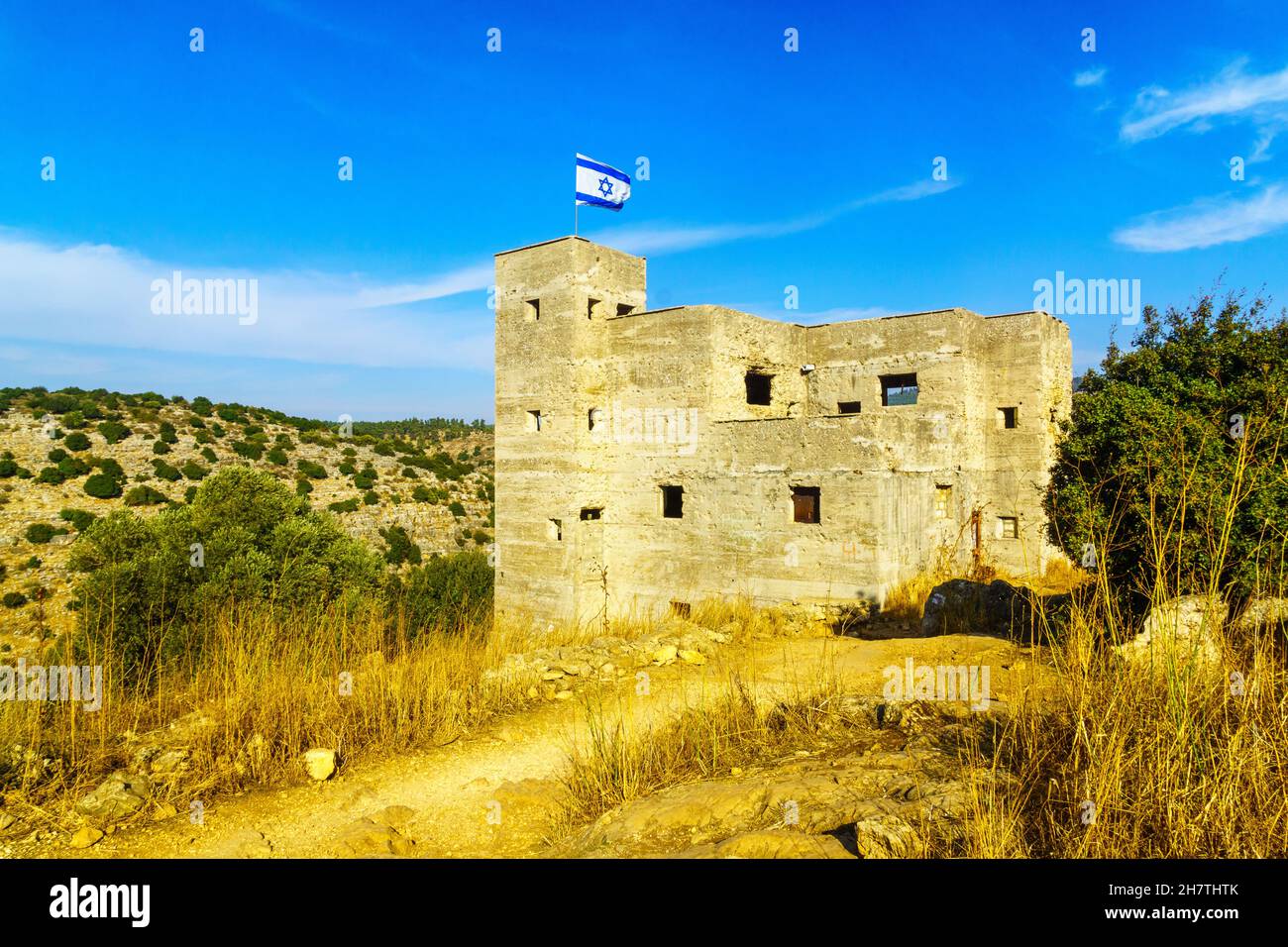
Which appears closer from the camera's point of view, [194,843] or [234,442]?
[194,843]

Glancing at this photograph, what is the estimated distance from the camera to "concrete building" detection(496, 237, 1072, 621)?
16.0 meters

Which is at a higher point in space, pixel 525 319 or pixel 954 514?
pixel 525 319

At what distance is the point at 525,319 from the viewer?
65.6 ft

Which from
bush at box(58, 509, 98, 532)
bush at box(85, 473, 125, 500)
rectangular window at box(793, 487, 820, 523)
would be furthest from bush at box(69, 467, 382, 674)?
bush at box(85, 473, 125, 500)

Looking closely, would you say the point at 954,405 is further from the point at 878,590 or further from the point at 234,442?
the point at 234,442

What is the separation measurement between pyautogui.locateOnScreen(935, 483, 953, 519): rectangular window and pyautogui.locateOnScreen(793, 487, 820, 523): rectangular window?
135 inches

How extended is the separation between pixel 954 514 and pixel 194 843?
17060mm

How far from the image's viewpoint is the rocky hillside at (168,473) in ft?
109

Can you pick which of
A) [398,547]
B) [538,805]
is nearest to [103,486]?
[398,547]

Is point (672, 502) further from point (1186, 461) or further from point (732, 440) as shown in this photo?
point (1186, 461)

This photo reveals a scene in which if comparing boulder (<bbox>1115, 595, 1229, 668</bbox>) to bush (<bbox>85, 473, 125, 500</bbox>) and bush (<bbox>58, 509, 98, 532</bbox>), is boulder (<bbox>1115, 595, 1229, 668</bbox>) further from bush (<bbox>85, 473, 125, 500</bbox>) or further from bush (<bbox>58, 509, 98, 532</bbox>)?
bush (<bbox>85, 473, 125, 500</bbox>)
